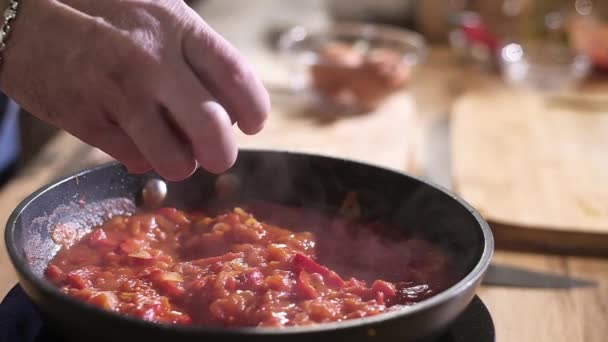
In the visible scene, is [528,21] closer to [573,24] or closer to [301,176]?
[573,24]

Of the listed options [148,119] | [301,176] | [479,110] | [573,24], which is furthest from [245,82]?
[573,24]

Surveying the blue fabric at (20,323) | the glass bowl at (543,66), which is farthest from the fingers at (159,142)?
the glass bowl at (543,66)

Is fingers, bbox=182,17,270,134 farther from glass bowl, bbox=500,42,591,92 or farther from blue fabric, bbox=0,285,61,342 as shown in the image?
glass bowl, bbox=500,42,591,92

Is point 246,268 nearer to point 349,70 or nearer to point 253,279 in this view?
point 253,279

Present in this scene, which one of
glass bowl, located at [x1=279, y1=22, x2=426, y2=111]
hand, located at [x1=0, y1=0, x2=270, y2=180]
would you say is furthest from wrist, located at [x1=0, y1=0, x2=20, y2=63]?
glass bowl, located at [x1=279, y1=22, x2=426, y2=111]

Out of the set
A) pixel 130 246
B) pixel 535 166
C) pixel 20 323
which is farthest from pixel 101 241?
pixel 535 166

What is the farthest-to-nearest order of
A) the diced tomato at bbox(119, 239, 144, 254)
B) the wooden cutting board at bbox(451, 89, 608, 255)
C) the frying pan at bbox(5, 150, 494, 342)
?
the wooden cutting board at bbox(451, 89, 608, 255) < the diced tomato at bbox(119, 239, 144, 254) < the frying pan at bbox(5, 150, 494, 342)
